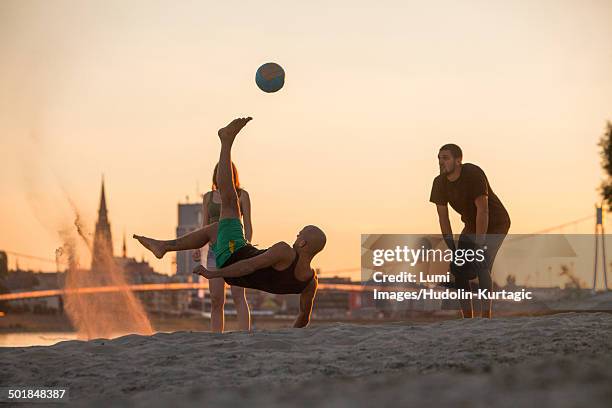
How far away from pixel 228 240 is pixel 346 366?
1818 millimetres

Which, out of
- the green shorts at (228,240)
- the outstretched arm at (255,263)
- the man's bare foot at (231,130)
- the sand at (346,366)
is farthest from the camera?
the man's bare foot at (231,130)

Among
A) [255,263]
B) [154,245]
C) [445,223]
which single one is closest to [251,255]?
[255,263]

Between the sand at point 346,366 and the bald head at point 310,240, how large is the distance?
63cm

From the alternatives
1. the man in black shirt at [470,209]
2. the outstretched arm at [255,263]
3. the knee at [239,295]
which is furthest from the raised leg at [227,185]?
the man in black shirt at [470,209]

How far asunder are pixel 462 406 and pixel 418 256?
617 cm

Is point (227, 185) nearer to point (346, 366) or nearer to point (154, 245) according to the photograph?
point (154, 245)

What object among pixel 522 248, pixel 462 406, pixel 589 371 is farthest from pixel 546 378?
→ pixel 522 248

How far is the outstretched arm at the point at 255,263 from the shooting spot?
781cm

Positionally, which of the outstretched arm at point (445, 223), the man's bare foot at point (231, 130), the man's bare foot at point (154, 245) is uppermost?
the man's bare foot at point (231, 130)

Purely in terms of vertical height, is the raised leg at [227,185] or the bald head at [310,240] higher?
the raised leg at [227,185]

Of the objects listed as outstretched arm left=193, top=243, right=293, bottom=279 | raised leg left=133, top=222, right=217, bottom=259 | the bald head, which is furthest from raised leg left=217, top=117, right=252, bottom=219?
the bald head

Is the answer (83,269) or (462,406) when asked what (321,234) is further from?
(83,269)

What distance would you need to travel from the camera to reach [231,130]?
8.16m

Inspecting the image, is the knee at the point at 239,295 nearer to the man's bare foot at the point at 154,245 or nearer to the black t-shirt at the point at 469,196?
the man's bare foot at the point at 154,245
